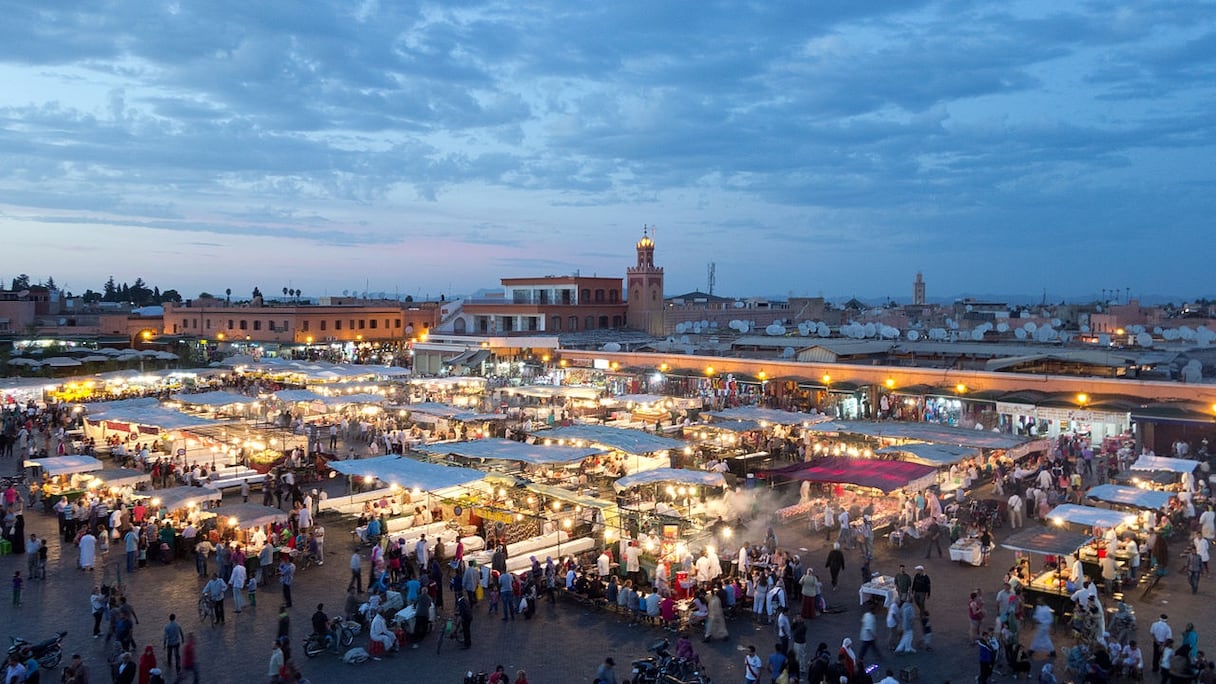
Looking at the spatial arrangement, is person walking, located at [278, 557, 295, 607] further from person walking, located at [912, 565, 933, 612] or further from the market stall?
the market stall

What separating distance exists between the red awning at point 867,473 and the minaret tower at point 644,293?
1538 inches

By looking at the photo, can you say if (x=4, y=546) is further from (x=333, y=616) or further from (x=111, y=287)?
(x=111, y=287)

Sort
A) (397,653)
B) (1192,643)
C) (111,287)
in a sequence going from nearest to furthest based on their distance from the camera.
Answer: (1192,643), (397,653), (111,287)

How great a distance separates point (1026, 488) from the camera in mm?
19094

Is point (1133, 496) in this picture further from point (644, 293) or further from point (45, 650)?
point (644, 293)

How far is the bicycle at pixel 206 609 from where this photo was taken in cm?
1245

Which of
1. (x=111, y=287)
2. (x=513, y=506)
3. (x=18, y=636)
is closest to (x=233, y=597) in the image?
(x=18, y=636)

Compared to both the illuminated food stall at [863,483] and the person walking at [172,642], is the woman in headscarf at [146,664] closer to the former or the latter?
the person walking at [172,642]

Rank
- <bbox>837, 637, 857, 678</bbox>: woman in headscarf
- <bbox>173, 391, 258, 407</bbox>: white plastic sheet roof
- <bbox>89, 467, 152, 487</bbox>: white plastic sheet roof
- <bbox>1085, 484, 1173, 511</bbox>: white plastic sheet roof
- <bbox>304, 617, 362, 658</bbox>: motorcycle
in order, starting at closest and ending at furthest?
<bbox>837, 637, 857, 678</bbox>: woman in headscarf, <bbox>304, 617, 362, 658</bbox>: motorcycle, <bbox>1085, 484, 1173, 511</bbox>: white plastic sheet roof, <bbox>89, 467, 152, 487</bbox>: white plastic sheet roof, <bbox>173, 391, 258, 407</bbox>: white plastic sheet roof

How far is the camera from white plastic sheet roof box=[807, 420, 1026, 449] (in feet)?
65.1

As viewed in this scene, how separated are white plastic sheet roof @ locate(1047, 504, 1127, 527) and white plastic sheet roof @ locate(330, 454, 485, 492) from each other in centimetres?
958

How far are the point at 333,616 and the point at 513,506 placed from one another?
4306 millimetres

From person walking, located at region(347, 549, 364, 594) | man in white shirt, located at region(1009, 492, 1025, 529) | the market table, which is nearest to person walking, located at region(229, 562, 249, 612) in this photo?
person walking, located at region(347, 549, 364, 594)

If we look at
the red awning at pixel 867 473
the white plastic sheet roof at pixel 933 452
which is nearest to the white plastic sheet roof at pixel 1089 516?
the red awning at pixel 867 473
